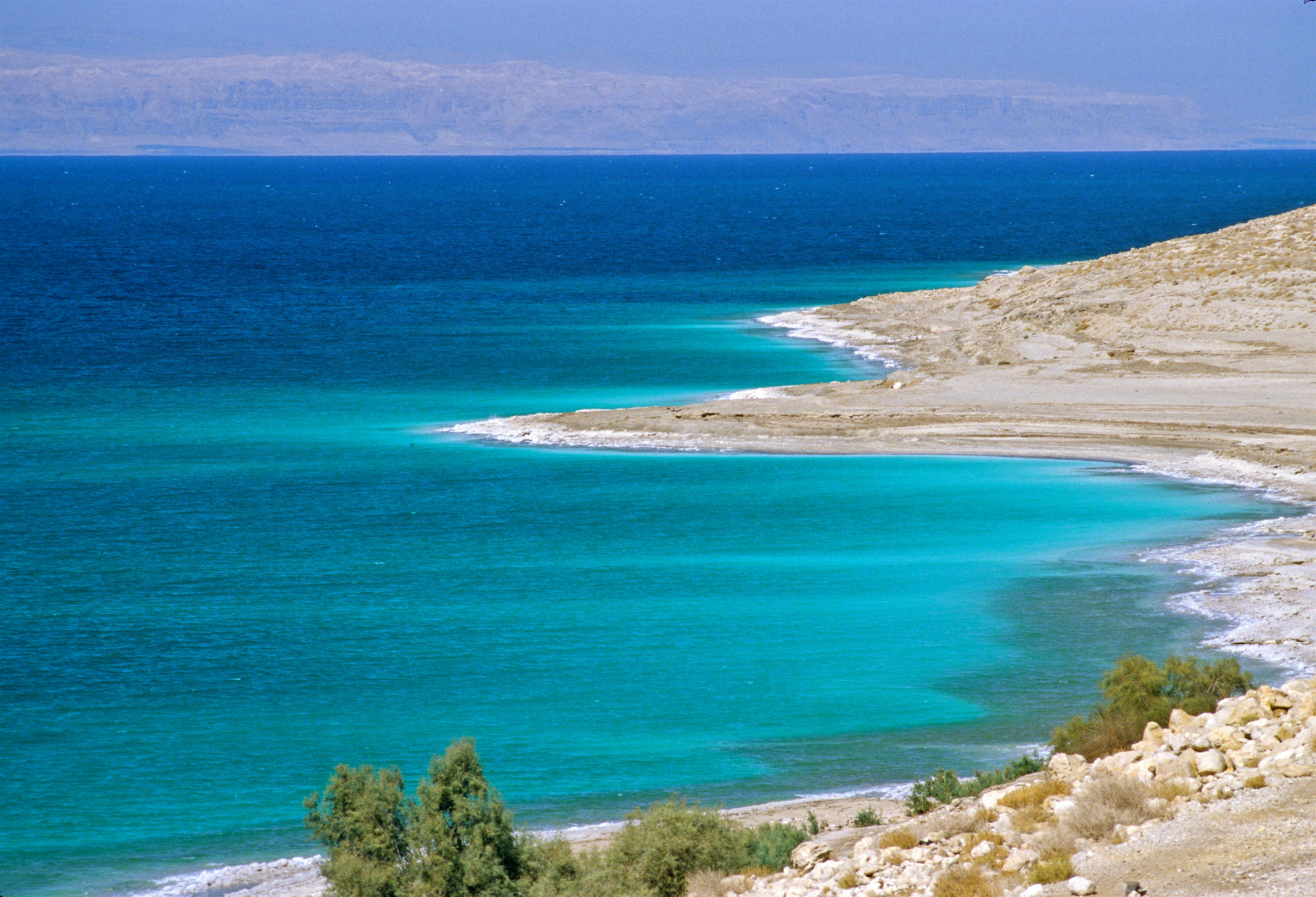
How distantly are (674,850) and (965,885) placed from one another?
114 inches

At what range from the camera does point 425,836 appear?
44.4 ft

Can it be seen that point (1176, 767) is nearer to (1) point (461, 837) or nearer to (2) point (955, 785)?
(2) point (955, 785)

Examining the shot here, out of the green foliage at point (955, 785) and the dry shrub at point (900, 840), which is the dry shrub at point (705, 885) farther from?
the green foliage at point (955, 785)

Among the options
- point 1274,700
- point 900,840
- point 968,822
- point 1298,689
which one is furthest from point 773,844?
point 1298,689

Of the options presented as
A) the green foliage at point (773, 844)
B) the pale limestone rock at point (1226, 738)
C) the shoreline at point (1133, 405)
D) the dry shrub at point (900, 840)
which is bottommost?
the green foliage at point (773, 844)

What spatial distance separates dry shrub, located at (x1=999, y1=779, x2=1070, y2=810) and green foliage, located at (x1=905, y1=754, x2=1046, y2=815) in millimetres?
1551

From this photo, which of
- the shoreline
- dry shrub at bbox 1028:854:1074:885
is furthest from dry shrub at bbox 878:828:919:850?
the shoreline

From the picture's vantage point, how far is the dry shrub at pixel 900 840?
12.4 metres

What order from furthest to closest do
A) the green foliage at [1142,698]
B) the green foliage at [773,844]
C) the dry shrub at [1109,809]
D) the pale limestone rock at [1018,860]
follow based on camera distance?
the green foliage at [1142,698] → the green foliage at [773,844] → the dry shrub at [1109,809] → the pale limestone rock at [1018,860]

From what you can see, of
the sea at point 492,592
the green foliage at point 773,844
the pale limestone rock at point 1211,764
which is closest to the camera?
the pale limestone rock at point 1211,764

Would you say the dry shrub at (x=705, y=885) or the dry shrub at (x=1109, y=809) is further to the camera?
the dry shrub at (x=705, y=885)

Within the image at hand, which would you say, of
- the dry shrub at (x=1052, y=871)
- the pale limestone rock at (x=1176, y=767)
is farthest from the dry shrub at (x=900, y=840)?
the pale limestone rock at (x=1176, y=767)

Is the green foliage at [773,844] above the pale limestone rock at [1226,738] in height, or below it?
below

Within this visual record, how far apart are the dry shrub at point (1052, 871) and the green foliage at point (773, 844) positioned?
101 inches
